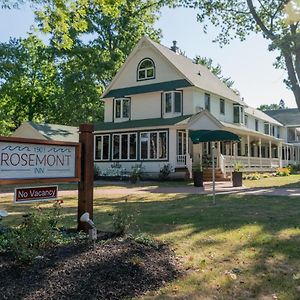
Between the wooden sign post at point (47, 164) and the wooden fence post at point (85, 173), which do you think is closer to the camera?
the wooden sign post at point (47, 164)

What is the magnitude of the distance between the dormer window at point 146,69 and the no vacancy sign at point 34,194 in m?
24.1

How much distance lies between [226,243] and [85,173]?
2615 millimetres

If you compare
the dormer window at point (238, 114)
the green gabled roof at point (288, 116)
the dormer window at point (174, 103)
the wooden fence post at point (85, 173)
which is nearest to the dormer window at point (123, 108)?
the dormer window at point (174, 103)

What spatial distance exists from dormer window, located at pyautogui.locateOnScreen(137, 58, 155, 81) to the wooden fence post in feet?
76.1

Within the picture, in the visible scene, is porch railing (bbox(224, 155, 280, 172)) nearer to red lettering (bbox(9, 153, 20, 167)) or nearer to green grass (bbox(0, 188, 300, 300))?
green grass (bbox(0, 188, 300, 300))

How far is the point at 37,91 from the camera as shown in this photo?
45.0 m

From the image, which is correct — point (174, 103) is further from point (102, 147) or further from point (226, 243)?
point (226, 243)

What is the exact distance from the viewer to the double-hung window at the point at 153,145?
1020 inches

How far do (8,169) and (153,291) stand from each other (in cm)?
254

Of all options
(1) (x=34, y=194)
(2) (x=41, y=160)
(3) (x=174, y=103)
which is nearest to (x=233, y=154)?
(3) (x=174, y=103)

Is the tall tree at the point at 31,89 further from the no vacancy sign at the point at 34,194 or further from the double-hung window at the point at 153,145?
the no vacancy sign at the point at 34,194

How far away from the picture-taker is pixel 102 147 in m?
29.0

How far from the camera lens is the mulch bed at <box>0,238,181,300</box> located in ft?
13.1

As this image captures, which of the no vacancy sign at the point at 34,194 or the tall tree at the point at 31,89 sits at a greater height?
the tall tree at the point at 31,89
